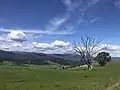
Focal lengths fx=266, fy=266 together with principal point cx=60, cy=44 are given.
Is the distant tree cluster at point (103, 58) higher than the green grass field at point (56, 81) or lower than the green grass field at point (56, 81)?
higher

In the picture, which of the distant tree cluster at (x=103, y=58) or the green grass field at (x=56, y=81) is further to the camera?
the distant tree cluster at (x=103, y=58)

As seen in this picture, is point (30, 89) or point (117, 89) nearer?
point (117, 89)

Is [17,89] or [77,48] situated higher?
[77,48]

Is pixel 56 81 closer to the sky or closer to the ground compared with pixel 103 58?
closer to the ground

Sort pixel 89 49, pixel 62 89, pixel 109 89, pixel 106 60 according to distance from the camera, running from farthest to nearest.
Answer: pixel 106 60
pixel 89 49
pixel 62 89
pixel 109 89

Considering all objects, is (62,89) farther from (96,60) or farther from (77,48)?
(96,60)

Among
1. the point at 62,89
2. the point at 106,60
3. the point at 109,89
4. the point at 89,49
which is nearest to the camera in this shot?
the point at 109,89

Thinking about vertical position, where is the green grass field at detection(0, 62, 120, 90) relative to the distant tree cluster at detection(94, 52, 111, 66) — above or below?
below

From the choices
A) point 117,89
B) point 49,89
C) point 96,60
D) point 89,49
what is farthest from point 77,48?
point 117,89

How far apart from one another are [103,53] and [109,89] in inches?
5302

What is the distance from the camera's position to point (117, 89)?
23.4 m

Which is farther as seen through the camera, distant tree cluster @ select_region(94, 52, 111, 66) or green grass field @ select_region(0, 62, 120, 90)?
distant tree cluster @ select_region(94, 52, 111, 66)

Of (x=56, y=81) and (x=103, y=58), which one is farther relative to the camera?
(x=103, y=58)

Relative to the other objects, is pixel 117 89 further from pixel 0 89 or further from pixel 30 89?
pixel 0 89
